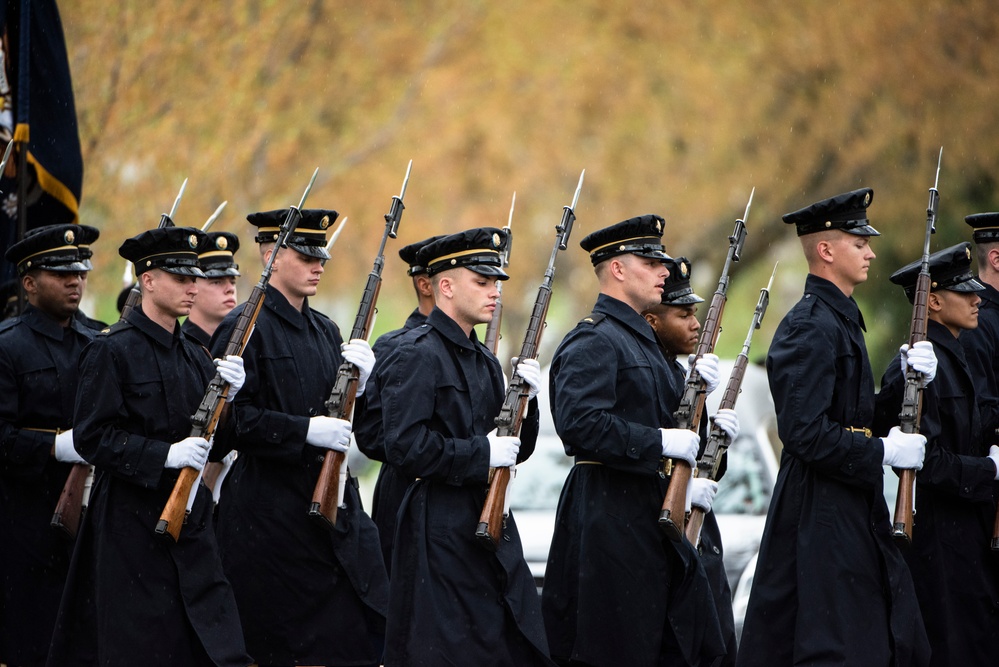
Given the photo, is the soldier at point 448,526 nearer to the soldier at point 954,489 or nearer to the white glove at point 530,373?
the white glove at point 530,373

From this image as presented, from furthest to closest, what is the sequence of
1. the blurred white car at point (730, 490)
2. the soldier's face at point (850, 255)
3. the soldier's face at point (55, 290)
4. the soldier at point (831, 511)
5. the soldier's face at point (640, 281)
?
the blurred white car at point (730, 490) → the soldier's face at point (55, 290) → the soldier's face at point (640, 281) → the soldier's face at point (850, 255) → the soldier at point (831, 511)

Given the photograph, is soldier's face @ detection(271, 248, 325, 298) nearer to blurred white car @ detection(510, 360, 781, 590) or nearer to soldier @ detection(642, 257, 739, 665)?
soldier @ detection(642, 257, 739, 665)

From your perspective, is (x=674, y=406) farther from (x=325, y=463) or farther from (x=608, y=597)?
(x=325, y=463)

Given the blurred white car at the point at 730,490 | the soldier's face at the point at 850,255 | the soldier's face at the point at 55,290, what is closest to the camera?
the soldier's face at the point at 850,255

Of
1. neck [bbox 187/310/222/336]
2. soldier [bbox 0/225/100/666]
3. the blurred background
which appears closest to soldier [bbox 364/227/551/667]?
soldier [bbox 0/225/100/666]

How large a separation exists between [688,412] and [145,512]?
8.19ft

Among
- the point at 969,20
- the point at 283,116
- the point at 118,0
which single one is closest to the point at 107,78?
the point at 118,0

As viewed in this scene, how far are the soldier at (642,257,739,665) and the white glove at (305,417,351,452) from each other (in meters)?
1.61

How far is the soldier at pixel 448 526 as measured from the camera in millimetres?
6172

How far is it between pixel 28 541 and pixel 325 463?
1.89 m

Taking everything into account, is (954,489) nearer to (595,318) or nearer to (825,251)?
(825,251)

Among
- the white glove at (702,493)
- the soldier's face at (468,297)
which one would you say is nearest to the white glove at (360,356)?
the soldier's face at (468,297)

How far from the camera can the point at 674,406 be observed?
6.93 meters

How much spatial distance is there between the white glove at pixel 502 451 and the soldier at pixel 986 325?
2527 mm
